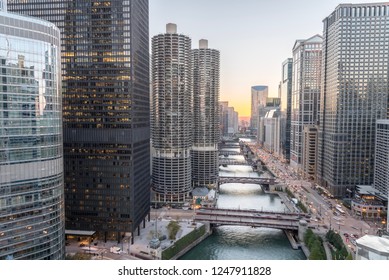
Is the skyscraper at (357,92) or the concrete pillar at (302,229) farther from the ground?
the skyscraper at (357,92)

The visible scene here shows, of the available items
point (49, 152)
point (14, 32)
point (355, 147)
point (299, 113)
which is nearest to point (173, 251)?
point (49, 152)

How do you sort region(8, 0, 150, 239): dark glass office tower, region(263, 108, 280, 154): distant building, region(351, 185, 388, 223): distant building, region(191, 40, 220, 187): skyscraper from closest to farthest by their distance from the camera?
region(8, 0, 150, 239): dark glass office tower
region(351, 185, 388, 223): distant building
region(191, 40, 220, 187): skyscraper
region(263, 108, 280, 154): distant building

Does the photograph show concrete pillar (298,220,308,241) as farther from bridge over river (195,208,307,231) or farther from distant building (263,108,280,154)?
distant building (263,108,280,154)

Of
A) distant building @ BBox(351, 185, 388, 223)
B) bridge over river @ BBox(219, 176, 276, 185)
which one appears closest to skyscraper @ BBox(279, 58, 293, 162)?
bridge over river @ BBox(219, 176, 276, 185)

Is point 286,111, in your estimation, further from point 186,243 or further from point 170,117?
point 186,243

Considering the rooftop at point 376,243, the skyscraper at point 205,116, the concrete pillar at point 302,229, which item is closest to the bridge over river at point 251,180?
the skyscraper at point 205,116

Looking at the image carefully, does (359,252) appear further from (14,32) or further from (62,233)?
(14,32)

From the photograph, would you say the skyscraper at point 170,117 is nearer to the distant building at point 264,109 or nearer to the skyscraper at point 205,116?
the skyscraper at point 205,116
